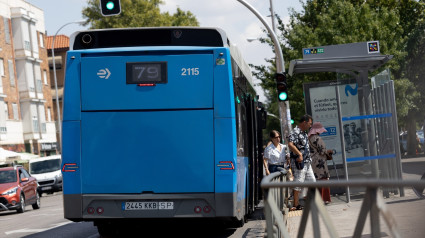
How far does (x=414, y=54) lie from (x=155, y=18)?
20481 millimetres

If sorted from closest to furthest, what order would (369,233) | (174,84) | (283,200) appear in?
(369,233) → (283,200) → (174,84)

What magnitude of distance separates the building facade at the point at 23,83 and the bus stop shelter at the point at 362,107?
4324 centimetres

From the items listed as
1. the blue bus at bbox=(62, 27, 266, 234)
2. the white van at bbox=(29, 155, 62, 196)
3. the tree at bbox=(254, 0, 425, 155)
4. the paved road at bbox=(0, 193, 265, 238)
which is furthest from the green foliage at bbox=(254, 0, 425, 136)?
the blue bus at bbox=(62, 27, 266, 234)

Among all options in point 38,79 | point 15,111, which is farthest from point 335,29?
point 38,79

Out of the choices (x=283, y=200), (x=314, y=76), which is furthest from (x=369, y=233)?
(x=314, y=76)

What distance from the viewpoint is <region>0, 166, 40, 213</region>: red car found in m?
27.0

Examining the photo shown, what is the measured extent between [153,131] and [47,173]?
1402 inches

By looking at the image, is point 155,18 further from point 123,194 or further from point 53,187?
point 123,194

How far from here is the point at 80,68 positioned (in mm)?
11531

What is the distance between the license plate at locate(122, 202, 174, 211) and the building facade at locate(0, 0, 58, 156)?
4762cm

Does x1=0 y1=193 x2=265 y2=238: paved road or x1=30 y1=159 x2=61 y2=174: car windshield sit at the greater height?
x1=30 y1=159 x2=61 y2=174: car windshield

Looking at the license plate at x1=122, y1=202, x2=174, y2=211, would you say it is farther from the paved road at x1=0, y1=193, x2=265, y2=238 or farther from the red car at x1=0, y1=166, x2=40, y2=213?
the red car at x1=0, y1=166, x2=40, y2=213

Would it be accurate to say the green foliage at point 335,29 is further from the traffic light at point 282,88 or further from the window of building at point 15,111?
the window of building at point 15,111

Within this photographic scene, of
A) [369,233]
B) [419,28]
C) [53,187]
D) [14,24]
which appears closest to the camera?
[369,233]
